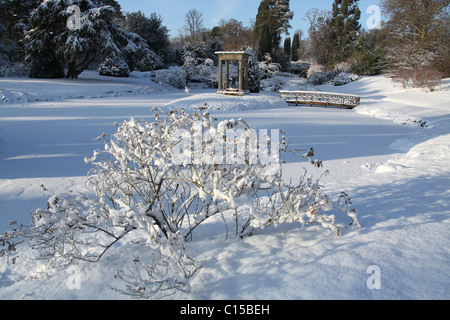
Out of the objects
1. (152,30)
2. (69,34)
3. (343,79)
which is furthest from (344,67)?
(69,34)

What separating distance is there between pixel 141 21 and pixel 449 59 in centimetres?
2970

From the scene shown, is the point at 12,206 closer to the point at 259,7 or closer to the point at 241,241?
the point at 241,241

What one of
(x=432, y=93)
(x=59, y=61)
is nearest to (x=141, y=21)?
(x=59, y=61)

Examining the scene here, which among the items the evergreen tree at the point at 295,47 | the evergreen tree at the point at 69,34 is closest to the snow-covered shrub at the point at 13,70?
the evergreen tree at the point at 69,34

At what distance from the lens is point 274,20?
126ft

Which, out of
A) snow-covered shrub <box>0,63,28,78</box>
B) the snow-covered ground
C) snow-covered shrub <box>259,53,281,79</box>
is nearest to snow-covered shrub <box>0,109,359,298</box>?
the snow-covered ground

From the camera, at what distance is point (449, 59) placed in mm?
21359

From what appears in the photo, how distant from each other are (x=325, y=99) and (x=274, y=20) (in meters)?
25.3

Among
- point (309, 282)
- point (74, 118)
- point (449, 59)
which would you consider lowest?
point (309, 282)

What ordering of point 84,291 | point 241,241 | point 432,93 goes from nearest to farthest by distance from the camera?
1. point 84,291
2. point 241,241
3. point 432,93

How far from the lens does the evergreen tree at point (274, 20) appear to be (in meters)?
37.5

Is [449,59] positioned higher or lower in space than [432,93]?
higher

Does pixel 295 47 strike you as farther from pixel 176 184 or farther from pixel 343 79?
pixel 176 184
